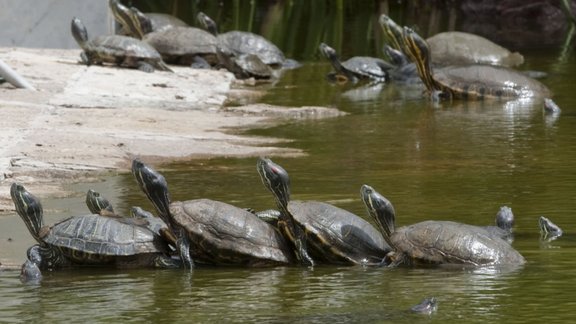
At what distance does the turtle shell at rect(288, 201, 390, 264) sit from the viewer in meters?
6.21

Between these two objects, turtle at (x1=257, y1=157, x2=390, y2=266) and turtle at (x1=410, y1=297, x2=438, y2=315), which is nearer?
turtle at (x1=410, y1=297, x2=438, y2=315)

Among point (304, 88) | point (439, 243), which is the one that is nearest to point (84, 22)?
point (304, 88)

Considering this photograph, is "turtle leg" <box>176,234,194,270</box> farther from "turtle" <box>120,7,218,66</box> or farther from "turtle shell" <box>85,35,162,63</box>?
"turtle" <box>120,7,218,66</box>

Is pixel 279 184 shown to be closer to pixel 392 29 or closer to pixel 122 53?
pixel 122 53

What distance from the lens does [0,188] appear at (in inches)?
306

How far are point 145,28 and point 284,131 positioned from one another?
6909 millimetres

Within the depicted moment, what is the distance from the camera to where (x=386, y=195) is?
7941 millimetres

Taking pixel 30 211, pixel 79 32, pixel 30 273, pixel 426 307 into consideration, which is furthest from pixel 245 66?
pixel 426 307

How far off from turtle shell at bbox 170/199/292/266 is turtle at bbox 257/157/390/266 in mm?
95

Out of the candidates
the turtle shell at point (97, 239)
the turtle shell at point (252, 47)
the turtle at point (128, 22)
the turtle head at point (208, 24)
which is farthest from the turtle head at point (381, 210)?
the turtle head at point (208, 24)

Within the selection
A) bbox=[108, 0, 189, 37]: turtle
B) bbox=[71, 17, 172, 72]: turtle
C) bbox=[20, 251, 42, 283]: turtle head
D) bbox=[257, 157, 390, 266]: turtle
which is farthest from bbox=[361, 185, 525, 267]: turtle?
bbox=[108, 0, 189, 37]: turtle

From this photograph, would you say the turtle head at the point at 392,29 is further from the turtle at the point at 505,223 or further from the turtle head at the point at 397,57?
the turtle at the point at 505,223

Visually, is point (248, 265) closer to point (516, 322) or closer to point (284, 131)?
point (516, 322)

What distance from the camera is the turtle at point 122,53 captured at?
1449 cm
